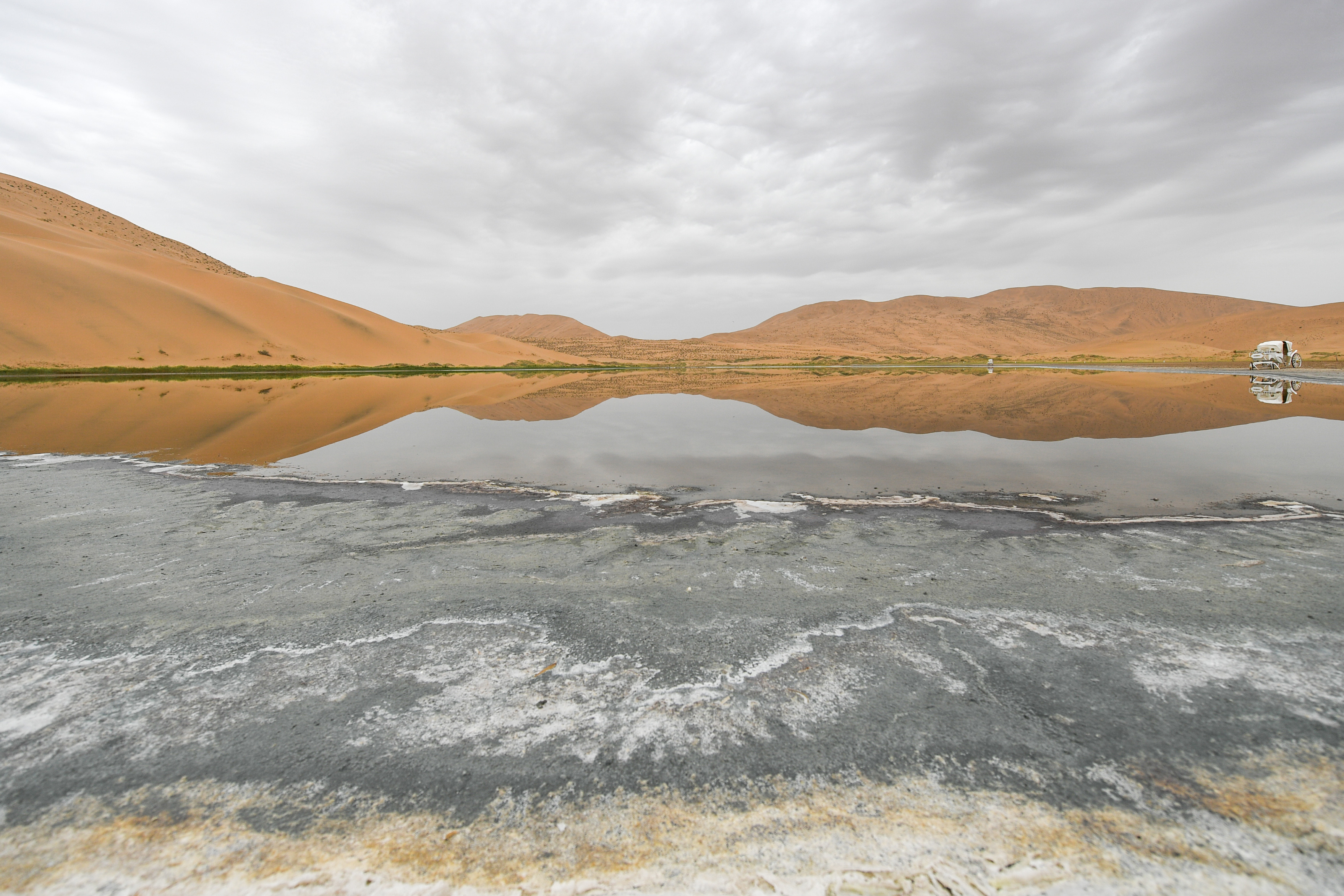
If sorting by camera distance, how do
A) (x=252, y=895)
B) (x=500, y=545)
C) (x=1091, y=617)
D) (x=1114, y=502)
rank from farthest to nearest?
1. (x=1114, y=502)
2. (x=500, y=545)
3. (x=1091, y=617)
4. (x=252, y=895)

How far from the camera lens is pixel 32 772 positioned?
231 cm

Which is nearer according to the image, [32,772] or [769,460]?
[32,772]

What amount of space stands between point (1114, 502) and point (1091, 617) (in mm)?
4004

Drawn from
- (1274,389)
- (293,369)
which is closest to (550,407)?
(1274,389)

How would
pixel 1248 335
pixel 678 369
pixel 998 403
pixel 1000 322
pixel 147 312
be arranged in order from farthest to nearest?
pixel 1000 322
pixel 1248 335
pixel 678 369
pixel 147 312
pixel 998 403

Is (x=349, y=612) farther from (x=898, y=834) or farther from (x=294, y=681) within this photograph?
(x=898, y=834)

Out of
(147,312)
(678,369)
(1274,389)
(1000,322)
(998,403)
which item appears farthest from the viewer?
(1000,322)

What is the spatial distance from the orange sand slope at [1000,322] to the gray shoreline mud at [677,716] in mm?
89983

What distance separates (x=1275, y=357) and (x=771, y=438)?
5002cm

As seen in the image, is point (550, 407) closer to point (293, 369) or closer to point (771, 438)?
point (771, 438)

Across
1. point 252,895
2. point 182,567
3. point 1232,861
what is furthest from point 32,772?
point 1232,861

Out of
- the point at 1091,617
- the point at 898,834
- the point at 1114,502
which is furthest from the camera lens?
the point at 1114,502

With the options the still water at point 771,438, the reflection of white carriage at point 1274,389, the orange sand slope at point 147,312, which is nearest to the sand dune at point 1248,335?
the reflection of white carriage at point 1274,389

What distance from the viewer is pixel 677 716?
2682 millimetres
